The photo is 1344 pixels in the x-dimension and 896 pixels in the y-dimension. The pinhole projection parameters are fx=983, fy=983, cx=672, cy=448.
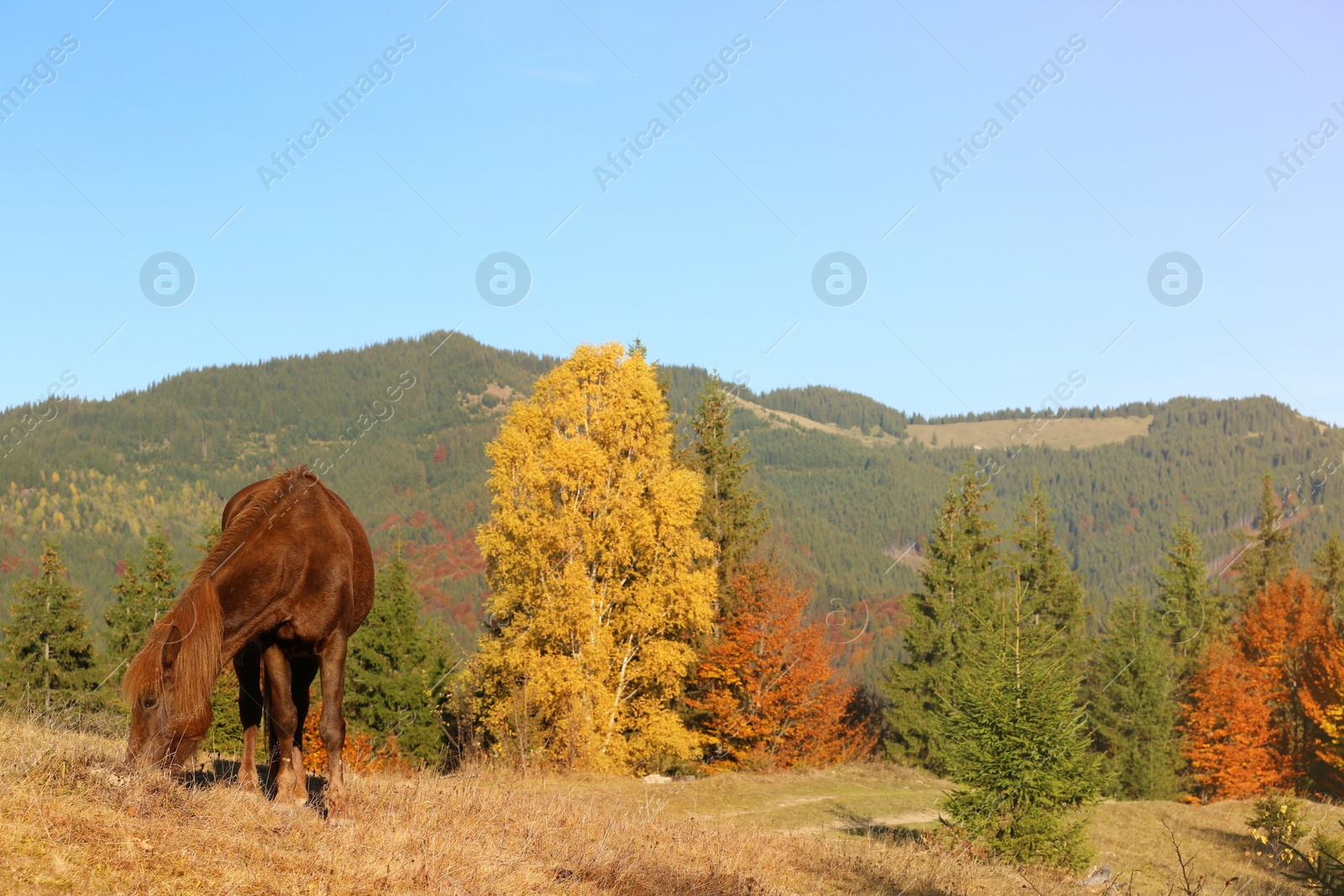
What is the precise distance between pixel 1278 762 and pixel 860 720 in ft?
65.3

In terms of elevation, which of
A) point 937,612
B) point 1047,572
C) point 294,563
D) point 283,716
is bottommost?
point 283,716

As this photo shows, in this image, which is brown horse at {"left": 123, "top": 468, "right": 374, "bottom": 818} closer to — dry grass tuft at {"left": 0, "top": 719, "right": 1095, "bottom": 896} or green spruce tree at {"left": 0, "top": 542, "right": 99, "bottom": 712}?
dry grass tuft at {"left": 0, "top": 719, "right": 1095, "bottom": 896}

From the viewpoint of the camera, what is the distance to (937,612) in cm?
4156

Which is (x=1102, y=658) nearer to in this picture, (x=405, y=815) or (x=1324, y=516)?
(x=405, y=815)

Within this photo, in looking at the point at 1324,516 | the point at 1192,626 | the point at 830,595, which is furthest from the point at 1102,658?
the point at 1324,516

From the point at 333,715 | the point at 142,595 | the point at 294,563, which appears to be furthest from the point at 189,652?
the point at 142,595

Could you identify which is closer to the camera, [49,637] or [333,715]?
[333,715]

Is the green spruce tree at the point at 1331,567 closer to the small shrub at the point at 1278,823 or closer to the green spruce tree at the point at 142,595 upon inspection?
the small shrub at the point at 1278,823

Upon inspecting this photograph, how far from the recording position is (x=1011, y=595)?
16.1 m

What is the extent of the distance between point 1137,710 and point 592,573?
29.8 metres

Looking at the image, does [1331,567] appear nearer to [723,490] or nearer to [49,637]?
[723,490]

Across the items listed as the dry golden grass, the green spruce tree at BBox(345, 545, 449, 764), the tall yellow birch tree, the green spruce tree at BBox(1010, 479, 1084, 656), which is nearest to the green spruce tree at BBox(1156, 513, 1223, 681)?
the green spruce tree at BBox(1010, 479, 1084, 656)

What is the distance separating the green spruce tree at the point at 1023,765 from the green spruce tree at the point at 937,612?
87.8ft

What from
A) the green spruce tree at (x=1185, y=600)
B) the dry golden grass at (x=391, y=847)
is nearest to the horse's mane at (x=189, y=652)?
the dry golden grass at (x=391, y=847)
